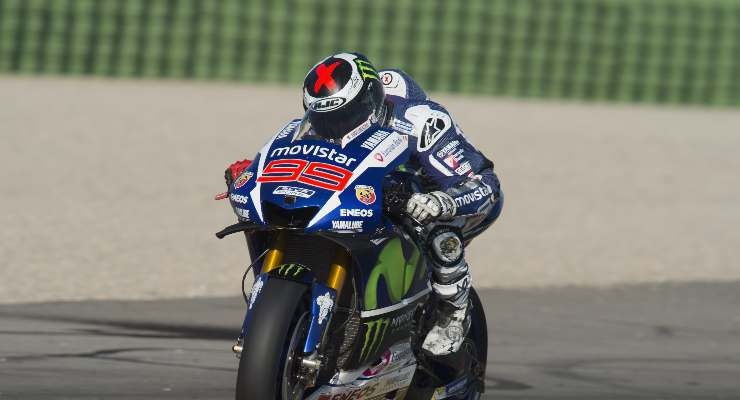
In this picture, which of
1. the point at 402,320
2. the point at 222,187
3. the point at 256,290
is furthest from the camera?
the point at 222,187

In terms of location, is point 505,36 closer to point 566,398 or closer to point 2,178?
point 2,178

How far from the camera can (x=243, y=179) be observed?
5117 mm

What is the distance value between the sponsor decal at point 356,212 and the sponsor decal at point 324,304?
272 mm

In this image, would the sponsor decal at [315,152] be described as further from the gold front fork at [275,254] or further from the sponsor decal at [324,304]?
the sponsor decal at [324,304]

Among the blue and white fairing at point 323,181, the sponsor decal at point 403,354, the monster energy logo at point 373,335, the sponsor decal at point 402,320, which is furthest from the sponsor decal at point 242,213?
the sponsor decal at point 403,354

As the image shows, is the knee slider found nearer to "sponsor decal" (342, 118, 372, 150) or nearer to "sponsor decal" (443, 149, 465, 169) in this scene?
"sponsor decal" (443, 149, 465, 169)

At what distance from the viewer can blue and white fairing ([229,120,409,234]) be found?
4.92m

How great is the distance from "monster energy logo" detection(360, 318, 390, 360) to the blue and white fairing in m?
0.33

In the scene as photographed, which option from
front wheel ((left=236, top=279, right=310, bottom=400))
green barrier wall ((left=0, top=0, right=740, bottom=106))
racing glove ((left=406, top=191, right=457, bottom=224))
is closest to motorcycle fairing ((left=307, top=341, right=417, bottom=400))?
front wheel ((left=236, top=279, right=310, bottom=400))

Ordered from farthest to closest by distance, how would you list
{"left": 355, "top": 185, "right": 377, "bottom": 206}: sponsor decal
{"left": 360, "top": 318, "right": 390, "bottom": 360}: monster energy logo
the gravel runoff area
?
the gravel runoff area → {"left": 360, "top": 318, "right": 390, "bottom": 360}: monster energy logo → {"left": 355, "top": 185, "right": 377, "bottom": 206}: sponsor decal

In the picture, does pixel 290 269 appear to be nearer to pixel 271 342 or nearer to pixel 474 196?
pixel 271 342

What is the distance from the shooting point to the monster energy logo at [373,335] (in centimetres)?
511

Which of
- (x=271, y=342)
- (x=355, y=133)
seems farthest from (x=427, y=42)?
(x=271, y=342)

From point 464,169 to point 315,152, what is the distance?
2.61ft
